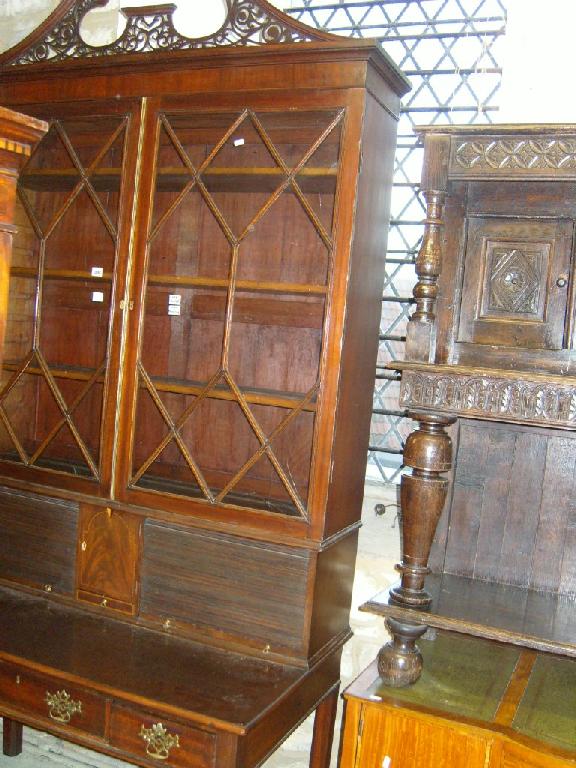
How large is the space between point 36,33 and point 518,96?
1399mm

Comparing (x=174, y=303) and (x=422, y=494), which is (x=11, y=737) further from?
(x=422, y=494)

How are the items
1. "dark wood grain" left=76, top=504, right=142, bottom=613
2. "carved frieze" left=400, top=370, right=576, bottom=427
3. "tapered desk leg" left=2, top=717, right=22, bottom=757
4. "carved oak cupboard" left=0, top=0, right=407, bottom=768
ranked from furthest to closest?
"tapered desk leg" left=2, top=717, right=22, bottom=757 → "dark wood grain" left=76, top=504, right=142, bottom=613 → "carved oak cupboard" left=0, top=0, right=407, bottom=768 → "carved frieze" left=400, top=370, right=576, bottom=427

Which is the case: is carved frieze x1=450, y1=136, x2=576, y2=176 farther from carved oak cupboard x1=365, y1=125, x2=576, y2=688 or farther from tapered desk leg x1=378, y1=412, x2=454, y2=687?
tapered desk leg x1=378, y1=412, x2=454, y2=687

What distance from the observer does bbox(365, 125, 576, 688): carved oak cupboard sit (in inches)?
59.9

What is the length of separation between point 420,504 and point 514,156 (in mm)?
764

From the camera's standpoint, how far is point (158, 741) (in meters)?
1.67

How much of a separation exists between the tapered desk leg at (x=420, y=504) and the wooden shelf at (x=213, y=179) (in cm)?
69

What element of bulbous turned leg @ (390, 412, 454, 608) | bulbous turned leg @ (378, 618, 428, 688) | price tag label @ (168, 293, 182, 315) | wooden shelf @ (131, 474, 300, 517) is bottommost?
bulbous turned leg @ (378, 618, 428, 688)

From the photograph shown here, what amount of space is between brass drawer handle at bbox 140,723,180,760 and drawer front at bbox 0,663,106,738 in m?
0.12

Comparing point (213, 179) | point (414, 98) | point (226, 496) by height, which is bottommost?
point (226, 496)

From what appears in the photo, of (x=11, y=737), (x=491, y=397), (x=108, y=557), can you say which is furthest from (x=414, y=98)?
(x=11, y=737)

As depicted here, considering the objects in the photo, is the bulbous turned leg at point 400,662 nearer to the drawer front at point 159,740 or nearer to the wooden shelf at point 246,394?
the drawer front at point 159,740

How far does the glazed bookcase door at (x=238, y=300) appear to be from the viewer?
6.23ft

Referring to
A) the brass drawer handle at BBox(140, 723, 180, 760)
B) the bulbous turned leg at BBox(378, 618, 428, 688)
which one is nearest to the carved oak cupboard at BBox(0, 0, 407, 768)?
the brass drawer handle at BBox(140, 723, 180, 760)
